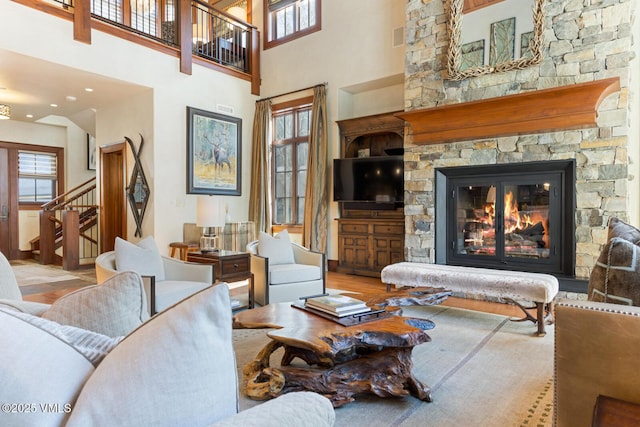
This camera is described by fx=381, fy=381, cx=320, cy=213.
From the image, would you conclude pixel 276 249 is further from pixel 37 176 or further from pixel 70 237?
pixel 37 176

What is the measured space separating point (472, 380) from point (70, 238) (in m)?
6.73

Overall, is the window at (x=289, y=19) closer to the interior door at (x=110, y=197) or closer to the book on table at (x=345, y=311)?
the interior door at (x=110, y=197)

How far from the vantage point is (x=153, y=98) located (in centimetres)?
570

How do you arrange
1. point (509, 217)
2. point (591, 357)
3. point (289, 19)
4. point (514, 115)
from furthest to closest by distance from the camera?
point (289, 19) < point (509, 217) < point (514, 115) < point (591, 357)

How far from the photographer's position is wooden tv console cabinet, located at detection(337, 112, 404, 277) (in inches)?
220

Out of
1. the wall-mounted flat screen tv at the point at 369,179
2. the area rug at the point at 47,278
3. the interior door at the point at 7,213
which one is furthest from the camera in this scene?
the interior door at the point at 7,213

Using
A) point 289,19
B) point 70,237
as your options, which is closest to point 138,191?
point 70,237

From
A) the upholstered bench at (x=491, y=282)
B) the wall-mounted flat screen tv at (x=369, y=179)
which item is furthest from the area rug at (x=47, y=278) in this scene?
the upholstered bench at (x=491, y=282)

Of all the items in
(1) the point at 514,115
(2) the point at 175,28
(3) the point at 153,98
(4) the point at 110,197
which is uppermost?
(2) the point at 175,28

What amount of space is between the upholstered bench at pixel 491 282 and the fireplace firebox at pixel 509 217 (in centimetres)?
82

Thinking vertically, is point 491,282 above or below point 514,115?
below

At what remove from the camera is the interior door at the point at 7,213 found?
806 centimetres

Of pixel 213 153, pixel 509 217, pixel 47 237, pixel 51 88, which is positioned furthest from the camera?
pixel 47 237

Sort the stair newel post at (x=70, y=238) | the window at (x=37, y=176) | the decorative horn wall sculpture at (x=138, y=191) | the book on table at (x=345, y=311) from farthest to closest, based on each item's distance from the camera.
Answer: the window at (x=37, y=176)
the stair newel post at (x=70, y=238)
the decorative horn wall sculpture at (x=138, y=191)
the book on table at (x=345, y=311)
